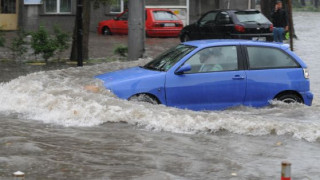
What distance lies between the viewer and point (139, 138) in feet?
32.6

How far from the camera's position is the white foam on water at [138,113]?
10508 millimetres

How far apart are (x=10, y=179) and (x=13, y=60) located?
12567mm

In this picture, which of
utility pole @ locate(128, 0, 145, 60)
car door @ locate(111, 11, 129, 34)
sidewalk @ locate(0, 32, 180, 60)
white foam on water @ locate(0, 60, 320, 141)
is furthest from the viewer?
car door @ locate(111, 11, 129, 34)

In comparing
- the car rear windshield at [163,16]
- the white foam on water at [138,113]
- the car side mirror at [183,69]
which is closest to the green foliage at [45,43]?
the white foam on water at [138,113]

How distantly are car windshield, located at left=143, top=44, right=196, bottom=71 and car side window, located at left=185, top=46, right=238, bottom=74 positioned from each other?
23 cm

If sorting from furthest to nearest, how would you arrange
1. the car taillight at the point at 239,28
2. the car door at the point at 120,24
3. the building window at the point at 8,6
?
the building window at the point at 8,6 < the car door at the point at 120,24 < the car taillight at the point at 239,28

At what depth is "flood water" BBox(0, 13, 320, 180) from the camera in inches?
328

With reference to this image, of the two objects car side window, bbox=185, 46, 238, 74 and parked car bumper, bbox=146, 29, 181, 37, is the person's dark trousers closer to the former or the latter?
parked car bumper, bbox=146, 29, 181, 37

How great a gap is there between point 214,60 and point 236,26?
12.5 m

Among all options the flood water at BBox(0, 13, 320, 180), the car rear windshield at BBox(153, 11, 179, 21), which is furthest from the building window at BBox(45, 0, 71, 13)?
the flood water at BBox(0, 13, 320, 180)

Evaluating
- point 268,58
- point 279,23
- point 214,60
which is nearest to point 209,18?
point 279,23

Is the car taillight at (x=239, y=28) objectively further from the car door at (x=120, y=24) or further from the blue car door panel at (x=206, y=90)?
the blue car door panel at (x=206, y=90)

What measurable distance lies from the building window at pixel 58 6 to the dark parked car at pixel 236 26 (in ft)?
38.8

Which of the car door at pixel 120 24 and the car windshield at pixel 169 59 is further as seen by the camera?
the car door at pixel 120 24
